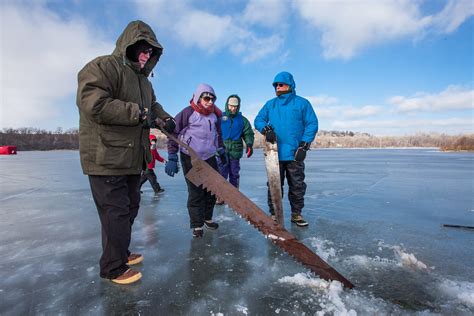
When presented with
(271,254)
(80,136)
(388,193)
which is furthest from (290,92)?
(388,193)

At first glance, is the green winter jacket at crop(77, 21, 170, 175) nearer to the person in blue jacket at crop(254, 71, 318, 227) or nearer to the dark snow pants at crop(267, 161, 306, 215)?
the person in blue jacket at crop(254, 71, 318, 227)

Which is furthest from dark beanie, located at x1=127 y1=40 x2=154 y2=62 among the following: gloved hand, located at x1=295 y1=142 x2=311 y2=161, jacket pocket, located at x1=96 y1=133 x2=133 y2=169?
gloved hand, located at x1=295 y1=142 x2=311 y2=161

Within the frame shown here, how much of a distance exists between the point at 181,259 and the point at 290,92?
2.67m

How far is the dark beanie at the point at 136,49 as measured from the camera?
98.0 inches

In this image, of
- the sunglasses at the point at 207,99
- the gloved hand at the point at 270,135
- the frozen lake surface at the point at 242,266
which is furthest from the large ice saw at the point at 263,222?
the gloved hand at the point at 270,135

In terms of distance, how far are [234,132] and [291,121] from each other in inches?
69.7

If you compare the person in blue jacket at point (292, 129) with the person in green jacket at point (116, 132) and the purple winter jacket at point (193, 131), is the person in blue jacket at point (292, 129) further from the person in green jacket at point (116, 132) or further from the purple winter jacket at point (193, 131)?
the person in green jacket at point (116, 132)

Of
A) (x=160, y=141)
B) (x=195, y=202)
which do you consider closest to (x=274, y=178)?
(x=195, y=202)

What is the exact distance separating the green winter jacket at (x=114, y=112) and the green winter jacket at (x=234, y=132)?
3.23 m

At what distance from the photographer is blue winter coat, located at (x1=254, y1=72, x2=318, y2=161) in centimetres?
416

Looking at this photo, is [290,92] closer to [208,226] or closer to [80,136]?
[208,226]

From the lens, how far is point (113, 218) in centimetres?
234

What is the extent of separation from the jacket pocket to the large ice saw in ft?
2.45

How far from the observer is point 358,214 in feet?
14.8
